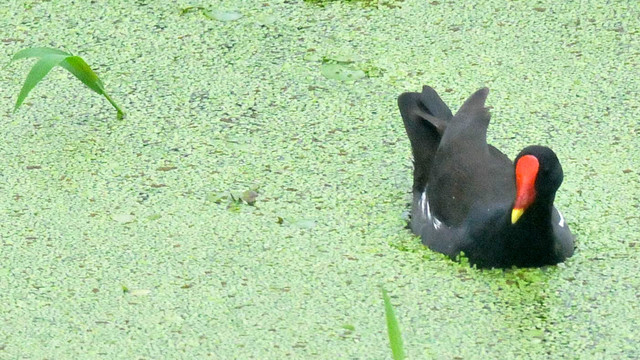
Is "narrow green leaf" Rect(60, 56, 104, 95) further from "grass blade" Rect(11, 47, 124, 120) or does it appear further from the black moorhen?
the black moorhen

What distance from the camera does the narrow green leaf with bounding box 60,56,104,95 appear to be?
8.10ft

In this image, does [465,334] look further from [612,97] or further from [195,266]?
[612,97]

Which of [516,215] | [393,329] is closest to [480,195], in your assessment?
[516,215]

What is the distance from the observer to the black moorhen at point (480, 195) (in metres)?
2.01

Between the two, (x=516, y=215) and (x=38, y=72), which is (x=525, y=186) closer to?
(x=516, y=215)

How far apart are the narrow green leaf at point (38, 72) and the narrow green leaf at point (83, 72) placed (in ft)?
0.16

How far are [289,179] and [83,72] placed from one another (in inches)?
20.1

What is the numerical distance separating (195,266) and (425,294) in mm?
415

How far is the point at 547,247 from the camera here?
2061 millimetres

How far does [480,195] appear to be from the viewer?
2135 millimetres

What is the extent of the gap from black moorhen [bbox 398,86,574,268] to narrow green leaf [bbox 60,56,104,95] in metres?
0.67

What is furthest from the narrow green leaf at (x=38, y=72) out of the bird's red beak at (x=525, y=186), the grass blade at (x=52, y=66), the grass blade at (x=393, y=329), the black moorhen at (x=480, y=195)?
the grass blade at (x=393, y=329)

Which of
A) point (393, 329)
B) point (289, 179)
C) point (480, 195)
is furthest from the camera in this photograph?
point (289, 179)

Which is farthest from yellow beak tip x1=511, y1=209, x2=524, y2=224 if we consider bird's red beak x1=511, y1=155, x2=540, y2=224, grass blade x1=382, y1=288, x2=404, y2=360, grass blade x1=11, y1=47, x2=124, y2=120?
grass blade x1=11, y1=47, x2=124, y2=120
